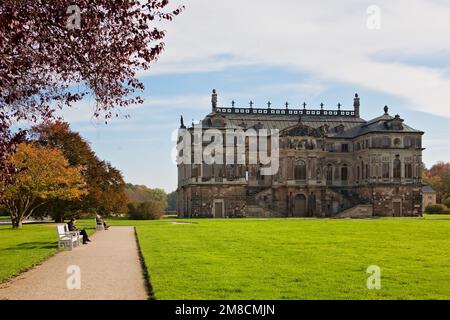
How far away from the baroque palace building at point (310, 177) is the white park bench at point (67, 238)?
48.8 m

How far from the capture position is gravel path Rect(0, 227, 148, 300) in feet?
46.2

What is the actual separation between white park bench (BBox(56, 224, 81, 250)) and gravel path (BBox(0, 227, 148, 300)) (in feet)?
4.51

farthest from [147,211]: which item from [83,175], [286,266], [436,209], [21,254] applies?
[286,266]

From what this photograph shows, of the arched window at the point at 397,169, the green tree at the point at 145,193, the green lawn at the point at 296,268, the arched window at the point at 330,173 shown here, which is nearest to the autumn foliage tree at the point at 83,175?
the green lawn at the point at 296,268

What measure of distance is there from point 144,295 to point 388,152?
236ft

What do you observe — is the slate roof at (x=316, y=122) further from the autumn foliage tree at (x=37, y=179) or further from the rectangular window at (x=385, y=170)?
the autumn foliage tree at (x=37, y=179)

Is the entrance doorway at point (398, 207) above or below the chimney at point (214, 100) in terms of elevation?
below

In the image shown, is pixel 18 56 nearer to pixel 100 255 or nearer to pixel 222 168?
pixel 100 255

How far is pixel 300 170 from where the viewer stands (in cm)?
8238

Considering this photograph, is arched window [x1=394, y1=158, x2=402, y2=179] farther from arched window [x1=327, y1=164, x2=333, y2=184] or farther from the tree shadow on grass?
the tree shadow on grass

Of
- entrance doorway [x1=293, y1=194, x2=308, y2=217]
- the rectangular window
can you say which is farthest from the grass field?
the rectangular window

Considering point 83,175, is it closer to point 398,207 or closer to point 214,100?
point 214,100

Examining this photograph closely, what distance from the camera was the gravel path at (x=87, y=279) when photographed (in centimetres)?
1409
